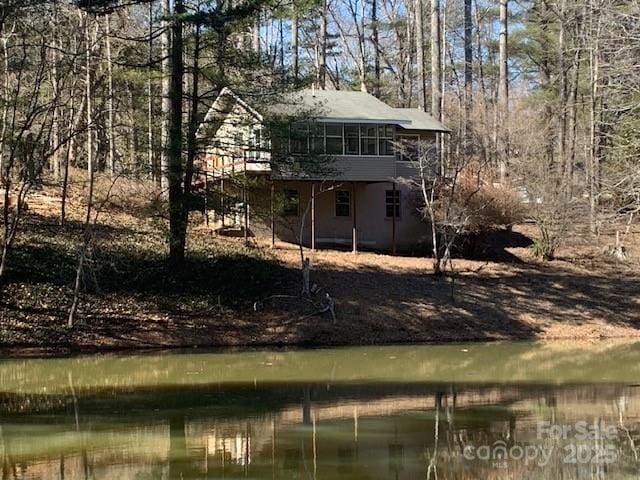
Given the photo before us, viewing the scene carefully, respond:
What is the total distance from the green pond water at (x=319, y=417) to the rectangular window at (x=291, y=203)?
5.75 meters

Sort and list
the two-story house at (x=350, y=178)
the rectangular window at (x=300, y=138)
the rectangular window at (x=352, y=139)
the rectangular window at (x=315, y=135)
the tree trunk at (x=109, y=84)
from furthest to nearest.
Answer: the rectangular window at (x=352, y=139) → the two-story house at (x=350, y=178) → the rectangular window at (x=315, y=135) → the rectangular window at (x=300, y=138) → the tree trunk at (x=109, y=84)

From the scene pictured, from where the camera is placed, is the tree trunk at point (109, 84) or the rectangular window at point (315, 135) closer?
the tree trunk at point (109, 84)

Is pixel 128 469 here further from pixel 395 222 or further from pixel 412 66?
pixel 412 66

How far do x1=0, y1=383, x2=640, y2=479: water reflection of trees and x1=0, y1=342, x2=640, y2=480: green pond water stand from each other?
0.02 meters

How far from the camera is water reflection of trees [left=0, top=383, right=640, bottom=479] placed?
8.25 meters

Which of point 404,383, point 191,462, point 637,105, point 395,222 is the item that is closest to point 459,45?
point 395,222

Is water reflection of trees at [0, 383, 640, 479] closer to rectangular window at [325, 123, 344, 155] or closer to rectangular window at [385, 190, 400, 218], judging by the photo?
rectangular window at [325, 123, 344, 155]

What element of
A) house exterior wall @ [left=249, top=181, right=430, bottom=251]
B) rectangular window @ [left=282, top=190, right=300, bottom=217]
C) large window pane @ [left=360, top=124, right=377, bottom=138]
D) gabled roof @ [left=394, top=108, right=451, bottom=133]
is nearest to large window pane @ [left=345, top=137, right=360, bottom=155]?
large window pane @ [left=360, top=124, right=377, bottom=138]

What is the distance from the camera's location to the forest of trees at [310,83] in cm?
1917

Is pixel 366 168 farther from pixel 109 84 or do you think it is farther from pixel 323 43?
pixel 323 43

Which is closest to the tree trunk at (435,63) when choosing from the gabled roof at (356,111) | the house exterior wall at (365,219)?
the gabled roof at (356,111)

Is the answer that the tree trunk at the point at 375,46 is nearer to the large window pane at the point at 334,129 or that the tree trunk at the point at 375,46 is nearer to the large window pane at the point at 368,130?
→ the large window pane at the point at 368,130

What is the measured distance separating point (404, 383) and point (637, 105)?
7681mm

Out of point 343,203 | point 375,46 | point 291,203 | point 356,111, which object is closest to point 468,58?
point 375,46
